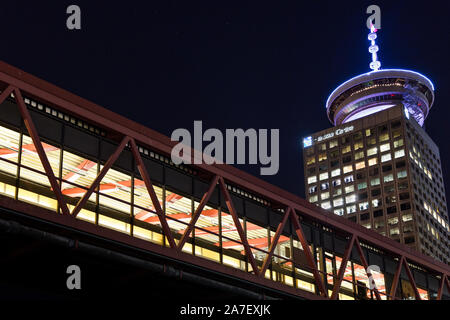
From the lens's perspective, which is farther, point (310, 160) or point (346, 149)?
point (310, 160)

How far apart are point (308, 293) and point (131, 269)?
9.74 metres

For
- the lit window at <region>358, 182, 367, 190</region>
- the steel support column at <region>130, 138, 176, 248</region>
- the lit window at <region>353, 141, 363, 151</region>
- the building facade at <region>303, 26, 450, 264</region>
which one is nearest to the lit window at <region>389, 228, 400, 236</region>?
the building facade at <region>303, 26, 450, 264</region>

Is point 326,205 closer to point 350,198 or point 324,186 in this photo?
point 324,186

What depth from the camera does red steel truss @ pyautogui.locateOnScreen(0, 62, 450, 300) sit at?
20.5m

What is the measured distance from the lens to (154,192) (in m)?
23.3

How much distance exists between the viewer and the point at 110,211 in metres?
23.4

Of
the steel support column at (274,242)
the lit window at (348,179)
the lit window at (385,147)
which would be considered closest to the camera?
the steel support column at (274,242)

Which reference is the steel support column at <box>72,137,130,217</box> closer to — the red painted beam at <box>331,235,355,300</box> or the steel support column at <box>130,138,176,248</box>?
the steel support column at <box>130,138,176,248</box>

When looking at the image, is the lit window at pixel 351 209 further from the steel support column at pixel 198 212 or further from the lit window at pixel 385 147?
the steel support column at pixel 198 212

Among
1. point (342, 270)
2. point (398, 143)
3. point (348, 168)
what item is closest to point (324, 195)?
point (348, 168)

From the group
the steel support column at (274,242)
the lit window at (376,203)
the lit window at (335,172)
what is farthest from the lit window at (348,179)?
the steel support column at (274,242)

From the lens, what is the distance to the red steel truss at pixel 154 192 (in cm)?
2052

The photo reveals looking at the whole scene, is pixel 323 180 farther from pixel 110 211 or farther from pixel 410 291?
pixel 110 211

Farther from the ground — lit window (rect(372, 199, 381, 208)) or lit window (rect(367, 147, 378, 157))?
Answer: lit window (rect(367, 147, 378, 157))
